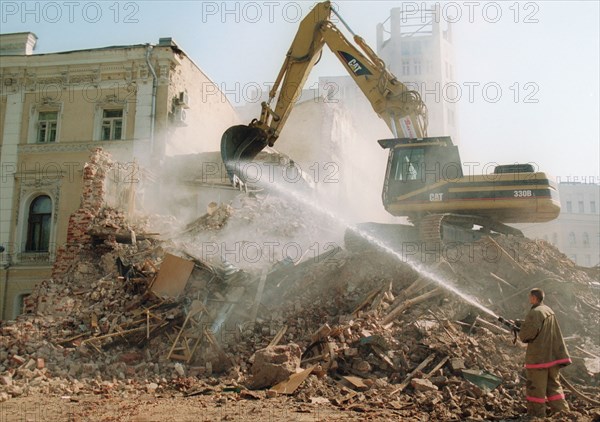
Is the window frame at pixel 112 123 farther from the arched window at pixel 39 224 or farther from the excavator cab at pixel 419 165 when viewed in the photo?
the excavator cab at pixel 419 165

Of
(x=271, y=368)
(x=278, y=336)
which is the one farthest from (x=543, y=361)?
(x=278, y=336)

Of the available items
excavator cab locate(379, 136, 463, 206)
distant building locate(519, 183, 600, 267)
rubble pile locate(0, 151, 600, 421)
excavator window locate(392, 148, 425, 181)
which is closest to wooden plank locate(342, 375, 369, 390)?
rubble pile locate(0, 151, 600, 421)

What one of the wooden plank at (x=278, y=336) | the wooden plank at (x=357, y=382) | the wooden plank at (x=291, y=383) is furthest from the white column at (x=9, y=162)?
the wooden plank at (x=357, y=382)

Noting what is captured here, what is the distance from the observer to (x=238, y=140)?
36.7 ft

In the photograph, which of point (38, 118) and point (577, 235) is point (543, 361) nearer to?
point (38, 118)

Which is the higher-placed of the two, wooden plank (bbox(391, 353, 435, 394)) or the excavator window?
the excavator window

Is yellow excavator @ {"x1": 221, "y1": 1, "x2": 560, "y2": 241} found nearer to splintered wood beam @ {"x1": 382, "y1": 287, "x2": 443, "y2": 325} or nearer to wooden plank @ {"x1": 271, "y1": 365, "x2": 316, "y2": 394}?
splintered wood beam @ {"x1": 382, "y1": 287, "x2": 443, "y2": 325}

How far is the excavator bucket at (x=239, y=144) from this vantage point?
11.0 m

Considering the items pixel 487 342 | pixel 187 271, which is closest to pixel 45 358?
pixel 187 271

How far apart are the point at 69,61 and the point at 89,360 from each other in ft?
45.8

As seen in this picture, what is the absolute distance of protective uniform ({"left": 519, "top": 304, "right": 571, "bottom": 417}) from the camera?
579 cm

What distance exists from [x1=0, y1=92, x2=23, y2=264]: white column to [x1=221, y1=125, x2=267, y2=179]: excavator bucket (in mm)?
11014

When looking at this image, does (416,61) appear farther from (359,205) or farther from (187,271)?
(187,271)

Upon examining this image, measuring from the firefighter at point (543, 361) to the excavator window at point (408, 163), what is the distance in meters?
5.11
